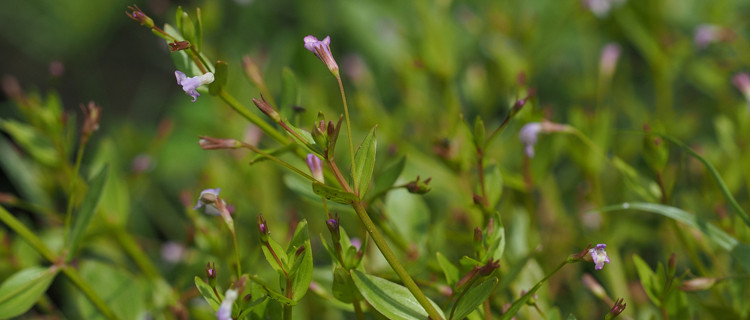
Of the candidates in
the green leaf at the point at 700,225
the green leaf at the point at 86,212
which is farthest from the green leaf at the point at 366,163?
the green leaf at the point at 86,212

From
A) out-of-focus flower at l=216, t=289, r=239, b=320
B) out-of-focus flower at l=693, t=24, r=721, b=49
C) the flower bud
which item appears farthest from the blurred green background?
out-of-focus flower at l=216, t=289, r=239, b=320

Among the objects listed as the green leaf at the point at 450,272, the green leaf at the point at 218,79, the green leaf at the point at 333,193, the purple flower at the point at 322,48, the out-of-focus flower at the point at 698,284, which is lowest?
the out-of-focus flower at the point at 698,284

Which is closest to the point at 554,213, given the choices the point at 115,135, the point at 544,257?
the point at 544,257

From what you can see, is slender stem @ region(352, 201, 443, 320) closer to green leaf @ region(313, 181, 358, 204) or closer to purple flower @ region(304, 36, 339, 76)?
green leaf @ region(313, 181, 358, 204)

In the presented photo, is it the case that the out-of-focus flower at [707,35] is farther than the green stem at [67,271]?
Yes

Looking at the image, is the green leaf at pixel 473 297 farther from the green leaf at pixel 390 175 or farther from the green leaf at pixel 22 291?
the green leaf at pixel 22 291

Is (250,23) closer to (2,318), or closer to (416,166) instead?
(416,166)

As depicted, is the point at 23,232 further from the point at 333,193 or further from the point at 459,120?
the point at 459,120
